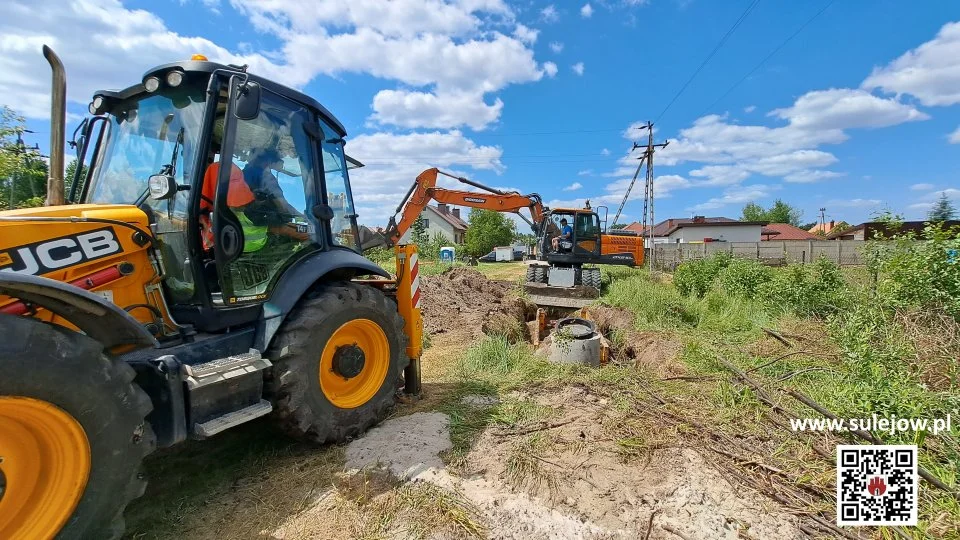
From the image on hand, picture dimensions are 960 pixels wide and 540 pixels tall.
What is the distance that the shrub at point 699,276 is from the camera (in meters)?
11.3

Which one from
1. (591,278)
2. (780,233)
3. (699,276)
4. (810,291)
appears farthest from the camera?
(780,233)

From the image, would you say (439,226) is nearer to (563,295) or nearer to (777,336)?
(563,295)

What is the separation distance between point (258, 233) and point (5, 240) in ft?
4.24

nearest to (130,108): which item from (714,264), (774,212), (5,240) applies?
(5,240)

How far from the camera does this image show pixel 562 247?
14.6 meters

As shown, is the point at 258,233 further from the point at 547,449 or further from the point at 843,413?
the point at 843,413

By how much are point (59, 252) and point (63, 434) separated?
3.38 feet

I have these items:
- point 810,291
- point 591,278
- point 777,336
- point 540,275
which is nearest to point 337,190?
point 777,336

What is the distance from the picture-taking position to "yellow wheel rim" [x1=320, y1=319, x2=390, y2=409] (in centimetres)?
351

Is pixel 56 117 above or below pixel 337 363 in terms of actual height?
above

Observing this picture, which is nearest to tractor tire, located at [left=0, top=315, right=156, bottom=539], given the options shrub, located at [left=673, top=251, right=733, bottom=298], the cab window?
the cab window

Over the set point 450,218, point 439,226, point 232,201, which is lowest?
point 232,201

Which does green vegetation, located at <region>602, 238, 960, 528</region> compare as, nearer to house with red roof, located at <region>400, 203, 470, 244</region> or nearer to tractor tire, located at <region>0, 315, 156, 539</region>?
tractor tire, located at <region>0, 315, 156, 539</region>

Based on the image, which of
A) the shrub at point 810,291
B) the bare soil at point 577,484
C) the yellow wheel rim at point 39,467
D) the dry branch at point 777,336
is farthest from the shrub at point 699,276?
the yellow wheel rim at point 39,467
